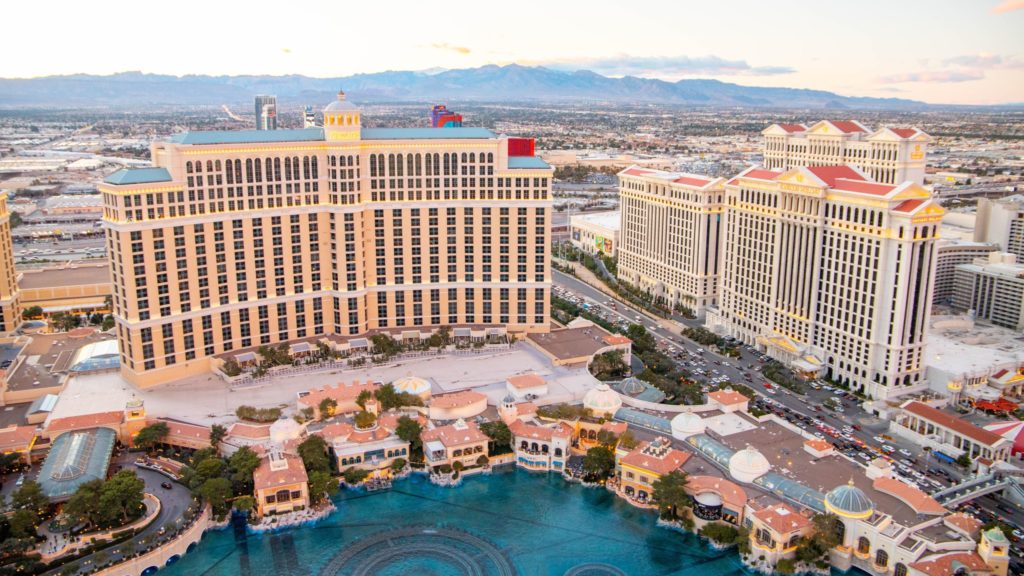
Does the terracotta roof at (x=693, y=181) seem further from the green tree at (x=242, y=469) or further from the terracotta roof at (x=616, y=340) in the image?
the green tree at (x=242, y=469)

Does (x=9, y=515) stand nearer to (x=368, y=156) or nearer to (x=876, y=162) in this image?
(x=368, y=156)

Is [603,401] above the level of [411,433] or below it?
above

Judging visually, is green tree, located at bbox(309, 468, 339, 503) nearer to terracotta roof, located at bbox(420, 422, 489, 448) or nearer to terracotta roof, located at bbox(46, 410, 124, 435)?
terracotta roof, located at bbox(420, 422, 489, 448)

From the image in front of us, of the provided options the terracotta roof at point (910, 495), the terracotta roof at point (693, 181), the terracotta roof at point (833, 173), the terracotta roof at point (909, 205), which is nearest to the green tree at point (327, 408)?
the terracotta roof at point (910, 495)

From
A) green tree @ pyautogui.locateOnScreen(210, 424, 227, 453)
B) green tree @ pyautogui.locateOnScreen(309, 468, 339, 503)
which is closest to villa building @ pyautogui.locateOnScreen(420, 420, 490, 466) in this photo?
green tree @ pyautogui.locateOnScreen(309, 468, 339, 503)

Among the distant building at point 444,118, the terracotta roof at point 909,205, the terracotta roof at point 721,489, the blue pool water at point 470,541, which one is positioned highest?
the distant building at point 444,118

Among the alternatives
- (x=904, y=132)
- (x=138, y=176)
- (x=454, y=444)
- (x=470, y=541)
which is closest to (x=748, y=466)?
(x=470, y=541)

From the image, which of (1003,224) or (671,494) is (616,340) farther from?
(1003,224)
